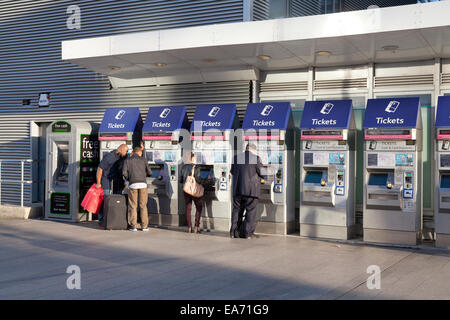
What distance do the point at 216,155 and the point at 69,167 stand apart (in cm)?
331

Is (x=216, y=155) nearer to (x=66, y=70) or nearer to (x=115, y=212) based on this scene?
(x=115, y=212)

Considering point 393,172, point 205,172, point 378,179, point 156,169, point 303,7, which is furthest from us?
point 303,7

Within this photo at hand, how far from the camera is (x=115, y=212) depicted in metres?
9.80

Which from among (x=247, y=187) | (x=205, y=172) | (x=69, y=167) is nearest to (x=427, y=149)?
(x=247, y=187)

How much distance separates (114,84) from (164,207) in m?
3.54

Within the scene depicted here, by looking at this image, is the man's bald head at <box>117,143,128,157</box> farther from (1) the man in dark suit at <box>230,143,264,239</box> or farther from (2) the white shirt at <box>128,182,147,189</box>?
(1) the man in dark suit at <box>230,143,264,239</box>

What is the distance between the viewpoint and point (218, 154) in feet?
31.7

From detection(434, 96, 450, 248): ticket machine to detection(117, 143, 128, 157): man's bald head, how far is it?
5569 mm

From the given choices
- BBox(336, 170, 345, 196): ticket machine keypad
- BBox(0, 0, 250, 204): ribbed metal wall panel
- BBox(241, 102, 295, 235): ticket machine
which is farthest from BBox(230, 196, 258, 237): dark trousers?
BBox(0, 0, 250, 204): ribbed metal wall panel

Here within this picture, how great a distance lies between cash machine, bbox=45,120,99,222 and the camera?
10875mm

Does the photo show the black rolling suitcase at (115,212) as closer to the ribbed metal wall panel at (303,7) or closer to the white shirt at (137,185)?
the white shirt at (137,185)

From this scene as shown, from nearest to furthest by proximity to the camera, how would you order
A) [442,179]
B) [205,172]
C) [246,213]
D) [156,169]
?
[442,179] → [246,213] → [205,172] → [156,169]

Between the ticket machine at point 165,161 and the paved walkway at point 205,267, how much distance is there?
0.82 metres
